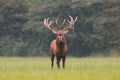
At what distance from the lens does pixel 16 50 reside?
48469mm

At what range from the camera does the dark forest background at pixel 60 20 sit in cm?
4722

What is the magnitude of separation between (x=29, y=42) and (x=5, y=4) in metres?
4.74

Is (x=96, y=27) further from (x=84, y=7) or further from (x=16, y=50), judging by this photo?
(x=16, y=50)

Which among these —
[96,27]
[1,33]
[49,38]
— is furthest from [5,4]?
[96,27]

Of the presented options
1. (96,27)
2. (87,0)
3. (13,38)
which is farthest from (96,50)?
(13,38)

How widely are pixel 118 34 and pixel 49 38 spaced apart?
6115mm

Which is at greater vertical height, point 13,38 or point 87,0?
point 87,0

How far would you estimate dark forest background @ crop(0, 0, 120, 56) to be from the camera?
47.2 meters

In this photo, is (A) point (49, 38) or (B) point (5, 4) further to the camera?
(B) point (5, 4)

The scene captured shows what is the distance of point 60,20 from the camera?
159 ft
